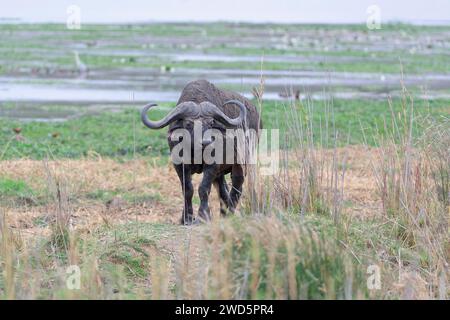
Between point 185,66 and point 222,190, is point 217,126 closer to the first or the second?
point 222,190

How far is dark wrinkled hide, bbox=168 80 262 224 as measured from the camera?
9.84 metres

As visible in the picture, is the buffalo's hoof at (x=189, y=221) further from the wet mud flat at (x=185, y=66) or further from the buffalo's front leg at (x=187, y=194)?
the wet mud flat at (x=185, y=66)

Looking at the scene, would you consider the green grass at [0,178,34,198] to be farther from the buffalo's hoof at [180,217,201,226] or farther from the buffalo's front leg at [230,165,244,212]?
the buffalo's front leg at [230,165,244,212]

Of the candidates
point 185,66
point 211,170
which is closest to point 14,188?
point 211,170

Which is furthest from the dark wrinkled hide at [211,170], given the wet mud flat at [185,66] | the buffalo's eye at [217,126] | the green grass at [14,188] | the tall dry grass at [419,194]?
the green grass at [14,188]

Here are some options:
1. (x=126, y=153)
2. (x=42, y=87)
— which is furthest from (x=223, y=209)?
(x=42, y=87)

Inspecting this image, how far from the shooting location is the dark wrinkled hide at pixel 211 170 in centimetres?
984

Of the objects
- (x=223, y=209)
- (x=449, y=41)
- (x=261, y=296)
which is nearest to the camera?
(x=261, y=296)

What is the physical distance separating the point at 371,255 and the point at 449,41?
4212 cm

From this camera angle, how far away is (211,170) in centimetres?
990

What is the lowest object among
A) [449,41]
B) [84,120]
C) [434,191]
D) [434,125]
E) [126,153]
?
[434,191]

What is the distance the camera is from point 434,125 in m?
9.10

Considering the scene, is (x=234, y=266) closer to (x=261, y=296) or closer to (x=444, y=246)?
(x=261, y=296)

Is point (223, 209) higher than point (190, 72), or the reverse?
point (190, 72)
